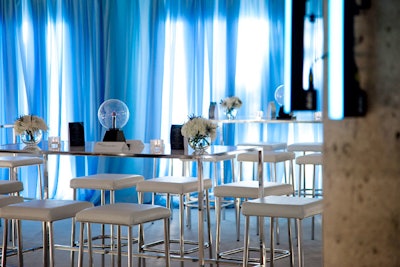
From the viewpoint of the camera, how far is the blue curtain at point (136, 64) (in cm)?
705

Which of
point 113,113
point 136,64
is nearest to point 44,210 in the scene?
point 113,113

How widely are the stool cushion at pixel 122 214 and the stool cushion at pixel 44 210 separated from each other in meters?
0.14

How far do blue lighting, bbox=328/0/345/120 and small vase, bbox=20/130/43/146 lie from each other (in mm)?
2933

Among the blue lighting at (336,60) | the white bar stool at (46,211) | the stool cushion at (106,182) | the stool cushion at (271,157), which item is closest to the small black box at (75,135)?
the stool cushion at (106,182)

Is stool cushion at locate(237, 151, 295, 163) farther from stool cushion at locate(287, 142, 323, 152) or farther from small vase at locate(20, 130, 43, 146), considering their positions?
small vase at locate(20, 130, 43, 146)

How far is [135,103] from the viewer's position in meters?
7.39

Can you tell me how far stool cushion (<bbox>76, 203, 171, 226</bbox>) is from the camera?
346 centimetres

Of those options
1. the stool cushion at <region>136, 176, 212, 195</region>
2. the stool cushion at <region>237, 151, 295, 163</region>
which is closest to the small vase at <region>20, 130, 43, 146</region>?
the stool cushion at <region>136, 176, 212, 195</region>

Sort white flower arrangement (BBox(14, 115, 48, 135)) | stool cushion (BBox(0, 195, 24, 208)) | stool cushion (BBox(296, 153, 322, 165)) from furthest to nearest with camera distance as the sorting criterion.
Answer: stool cushion (BBox(296, 153, 322, 165))
white flower arrangement (BBox(14, 115, 48, 135))
stool cushion (BBox(0, 195, 24, 208))

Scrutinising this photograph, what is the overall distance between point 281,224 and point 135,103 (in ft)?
6.97

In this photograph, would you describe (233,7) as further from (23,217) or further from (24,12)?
(23,217)

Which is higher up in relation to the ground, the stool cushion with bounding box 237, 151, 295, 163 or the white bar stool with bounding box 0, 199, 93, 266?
the stool cushion with bounding box 237, 151, 295, 163

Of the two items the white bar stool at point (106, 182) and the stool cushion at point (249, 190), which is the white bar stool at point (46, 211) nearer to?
the white bar stool at point (106, 182)

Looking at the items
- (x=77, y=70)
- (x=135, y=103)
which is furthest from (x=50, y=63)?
(x=135, y=103)
